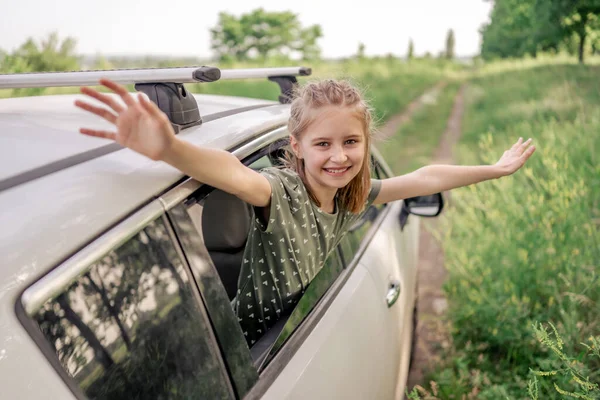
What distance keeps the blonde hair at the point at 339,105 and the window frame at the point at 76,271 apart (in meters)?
0.76

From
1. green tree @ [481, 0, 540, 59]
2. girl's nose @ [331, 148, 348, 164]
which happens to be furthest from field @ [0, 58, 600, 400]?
green tree @ [481, 0, 540, 59]

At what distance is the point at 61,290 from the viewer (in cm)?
94

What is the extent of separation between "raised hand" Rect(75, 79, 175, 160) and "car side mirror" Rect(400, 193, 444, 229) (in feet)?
7.15

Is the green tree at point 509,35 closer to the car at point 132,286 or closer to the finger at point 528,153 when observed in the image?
the finger at point 528,153

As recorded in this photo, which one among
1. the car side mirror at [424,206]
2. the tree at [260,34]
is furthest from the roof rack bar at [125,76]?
the tree at [260,34]

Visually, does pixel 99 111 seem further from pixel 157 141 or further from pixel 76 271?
pixel 76 271

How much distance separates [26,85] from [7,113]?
0.22 meters

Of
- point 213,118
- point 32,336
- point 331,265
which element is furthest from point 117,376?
point 331,265

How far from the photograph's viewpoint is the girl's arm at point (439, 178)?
7.25 feet

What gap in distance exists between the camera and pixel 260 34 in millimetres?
65250

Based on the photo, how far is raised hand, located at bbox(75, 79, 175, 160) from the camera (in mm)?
1079

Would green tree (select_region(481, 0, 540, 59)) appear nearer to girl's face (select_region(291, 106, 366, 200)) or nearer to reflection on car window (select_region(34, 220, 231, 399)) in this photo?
girl's face (select_region(291, 106, 366, 200))

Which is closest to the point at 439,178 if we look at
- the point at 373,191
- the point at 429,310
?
the point at 373,191

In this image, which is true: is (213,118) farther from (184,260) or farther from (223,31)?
(223,31)
